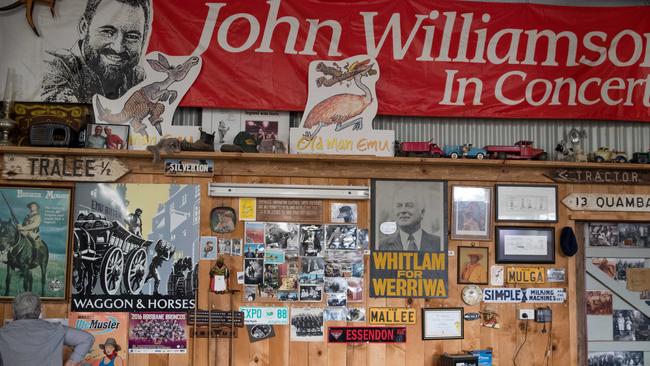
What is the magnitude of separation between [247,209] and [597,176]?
9.99ft

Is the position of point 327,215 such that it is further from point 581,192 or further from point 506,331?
point 581,192

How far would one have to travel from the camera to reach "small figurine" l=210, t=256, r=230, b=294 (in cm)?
512

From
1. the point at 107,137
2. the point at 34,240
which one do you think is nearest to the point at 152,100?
the point at 107,137

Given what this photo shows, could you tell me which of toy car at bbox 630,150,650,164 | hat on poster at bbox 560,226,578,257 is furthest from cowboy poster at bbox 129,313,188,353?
toy car at bbox 630,150,650,164

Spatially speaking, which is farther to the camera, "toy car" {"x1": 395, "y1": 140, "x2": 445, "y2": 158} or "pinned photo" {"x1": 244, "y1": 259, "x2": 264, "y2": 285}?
"toy car" {"x1": 395, "y1": 140, "x2": 445, "y2": 158}

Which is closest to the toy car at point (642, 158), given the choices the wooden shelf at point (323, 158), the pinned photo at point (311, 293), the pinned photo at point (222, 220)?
the wooden shelf at point (323, 158)

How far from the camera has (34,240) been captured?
16.8 feet

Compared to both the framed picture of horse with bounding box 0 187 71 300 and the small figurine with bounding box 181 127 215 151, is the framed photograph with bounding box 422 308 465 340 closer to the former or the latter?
the small figurine with bounding box 181 127 215 151

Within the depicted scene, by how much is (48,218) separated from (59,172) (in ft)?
1.26

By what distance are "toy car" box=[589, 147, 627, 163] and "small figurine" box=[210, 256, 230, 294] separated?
3330 millimetres

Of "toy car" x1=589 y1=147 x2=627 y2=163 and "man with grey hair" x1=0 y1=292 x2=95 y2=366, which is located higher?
"toy car" x1=589 y1=147 x2=627 y2=163

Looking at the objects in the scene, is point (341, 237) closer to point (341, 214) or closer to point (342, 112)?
point (341, 214)

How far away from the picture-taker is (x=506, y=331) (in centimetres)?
542

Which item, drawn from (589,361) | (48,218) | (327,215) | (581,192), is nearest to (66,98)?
(48,218)
